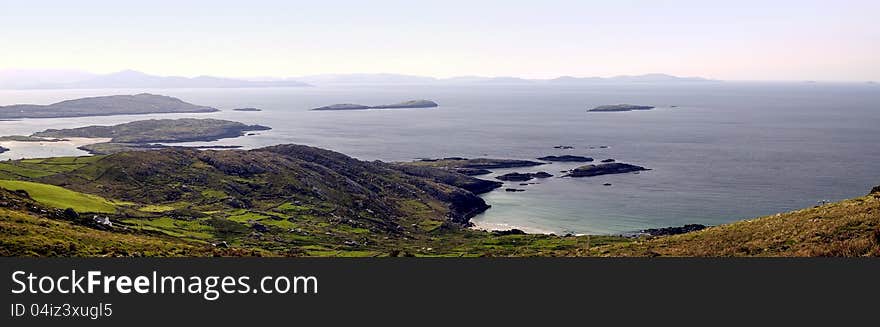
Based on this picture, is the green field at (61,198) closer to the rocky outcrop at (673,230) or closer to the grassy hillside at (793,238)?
the grassy hillside at (793,238)

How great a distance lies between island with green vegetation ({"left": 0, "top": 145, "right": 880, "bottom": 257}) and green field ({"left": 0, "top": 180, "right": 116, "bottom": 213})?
19.6 inches

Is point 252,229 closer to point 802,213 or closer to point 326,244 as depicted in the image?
point 326,244

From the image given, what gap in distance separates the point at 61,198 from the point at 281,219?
40.2 metres

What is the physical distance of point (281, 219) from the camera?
5354 inches

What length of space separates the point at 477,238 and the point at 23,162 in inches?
4986

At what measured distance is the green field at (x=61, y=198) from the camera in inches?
4124

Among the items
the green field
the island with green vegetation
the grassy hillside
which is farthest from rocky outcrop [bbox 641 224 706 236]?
the green field

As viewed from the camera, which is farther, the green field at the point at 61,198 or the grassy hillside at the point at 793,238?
the green field at the point at 61,198

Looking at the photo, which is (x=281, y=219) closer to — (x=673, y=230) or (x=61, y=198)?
(x=61, y=198)

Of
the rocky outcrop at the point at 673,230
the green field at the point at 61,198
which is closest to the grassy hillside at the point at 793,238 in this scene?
the rocky outcrop at the point at 673,230

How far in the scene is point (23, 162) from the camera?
17512cm

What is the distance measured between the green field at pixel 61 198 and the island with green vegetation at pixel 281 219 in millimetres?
499

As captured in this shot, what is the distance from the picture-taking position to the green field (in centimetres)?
10476

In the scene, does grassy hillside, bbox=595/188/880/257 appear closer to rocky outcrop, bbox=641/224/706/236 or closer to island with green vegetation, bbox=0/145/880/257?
island with green vegetation, bbox=0/145/880/257
